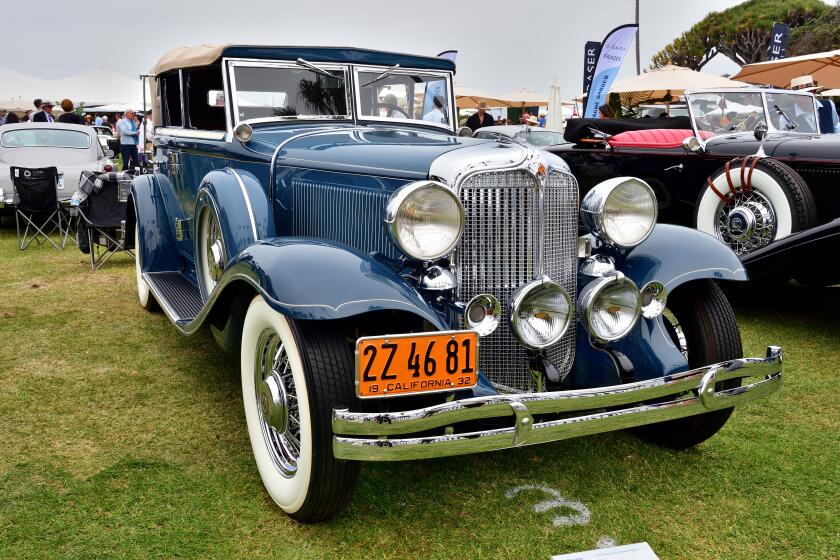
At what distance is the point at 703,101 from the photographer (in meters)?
6.74

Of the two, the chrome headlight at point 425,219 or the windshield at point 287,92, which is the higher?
the windshield at point 287,92

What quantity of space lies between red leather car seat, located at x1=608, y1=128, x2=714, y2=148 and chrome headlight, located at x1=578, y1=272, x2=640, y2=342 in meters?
4.14

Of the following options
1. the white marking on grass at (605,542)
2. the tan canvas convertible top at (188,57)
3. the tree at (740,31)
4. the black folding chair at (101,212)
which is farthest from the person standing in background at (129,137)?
the tree at (740,31)

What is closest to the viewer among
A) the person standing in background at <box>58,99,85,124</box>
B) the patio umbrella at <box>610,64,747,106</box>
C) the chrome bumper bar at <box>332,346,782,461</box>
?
the chrome bumper bar at <box>332,346,782,461</box>

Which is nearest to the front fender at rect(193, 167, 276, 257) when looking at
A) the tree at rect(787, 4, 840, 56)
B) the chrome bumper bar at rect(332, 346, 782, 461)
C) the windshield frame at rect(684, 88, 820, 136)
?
the chrome bumper bar at rect(332, 346, 782, 461)

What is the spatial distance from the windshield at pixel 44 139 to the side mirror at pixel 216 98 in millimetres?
6638

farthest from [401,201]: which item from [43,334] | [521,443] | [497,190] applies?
[43,334]

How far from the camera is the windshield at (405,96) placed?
398 centimetres

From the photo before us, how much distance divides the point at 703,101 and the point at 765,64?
8.86 metres

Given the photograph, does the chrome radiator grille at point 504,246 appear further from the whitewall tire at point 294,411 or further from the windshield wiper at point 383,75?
the windshield wiper at point 383,75

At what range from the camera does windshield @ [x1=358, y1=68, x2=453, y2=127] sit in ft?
13.0

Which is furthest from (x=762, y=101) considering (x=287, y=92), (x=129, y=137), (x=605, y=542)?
(x=129, y=137)

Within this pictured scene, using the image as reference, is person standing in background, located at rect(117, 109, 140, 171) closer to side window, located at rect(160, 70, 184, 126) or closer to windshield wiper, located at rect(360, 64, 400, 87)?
side window, located at rect(160, 70, 184, 126)

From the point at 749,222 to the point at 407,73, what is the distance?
9.81 feet
